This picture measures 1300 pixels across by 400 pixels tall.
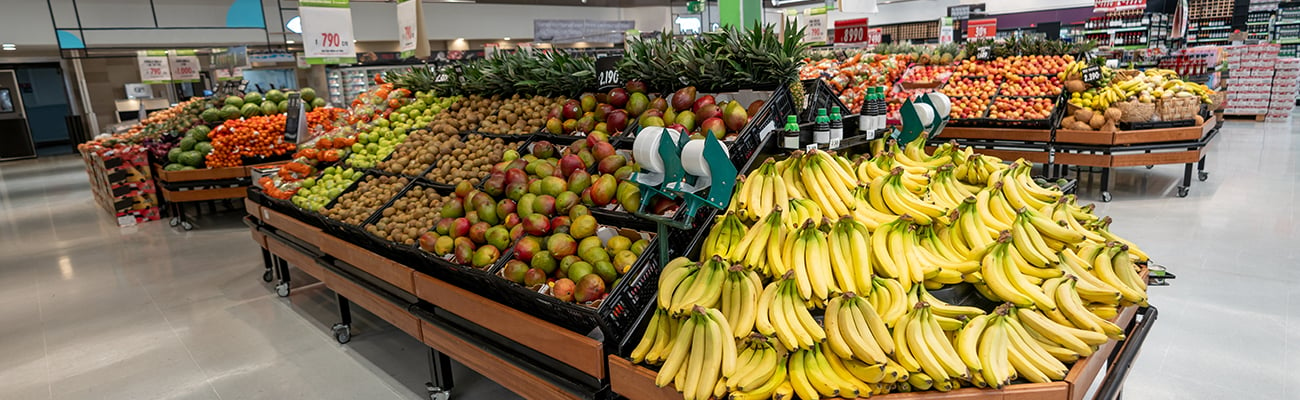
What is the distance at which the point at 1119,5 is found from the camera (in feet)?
30.5

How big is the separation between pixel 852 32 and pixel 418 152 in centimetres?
736

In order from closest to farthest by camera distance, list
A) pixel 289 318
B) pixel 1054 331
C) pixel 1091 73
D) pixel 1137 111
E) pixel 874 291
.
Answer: pixel 1054 331 < pixel 874 291 < pixel 289 318 < pixel 1137 111 < pixel 1091 73

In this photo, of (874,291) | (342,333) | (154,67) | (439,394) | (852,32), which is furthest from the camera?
(154,67)

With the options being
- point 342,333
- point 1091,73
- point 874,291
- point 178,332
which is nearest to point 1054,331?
point 874,291

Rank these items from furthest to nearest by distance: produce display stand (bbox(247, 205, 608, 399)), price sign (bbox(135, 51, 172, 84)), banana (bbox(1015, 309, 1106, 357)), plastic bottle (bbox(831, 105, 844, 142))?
price sign (bbox(135, 51, 172, 84)), plastic bottle (bbox(831, 105, 844, 142)), produce display stand (bbox(247, 205, 608, 399)), banana (bbox(1015, 309, 1106, 357))

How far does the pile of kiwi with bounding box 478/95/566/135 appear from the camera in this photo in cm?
358

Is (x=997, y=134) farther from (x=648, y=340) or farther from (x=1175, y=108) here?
(x=648, y=340)

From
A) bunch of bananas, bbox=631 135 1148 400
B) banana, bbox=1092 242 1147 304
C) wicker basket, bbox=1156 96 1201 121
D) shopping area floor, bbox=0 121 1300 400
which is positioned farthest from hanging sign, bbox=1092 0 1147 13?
banana, bbox=1092 242 1147 304

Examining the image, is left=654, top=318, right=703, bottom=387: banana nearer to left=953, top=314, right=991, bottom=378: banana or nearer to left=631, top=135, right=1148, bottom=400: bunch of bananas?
left=631, top=135, right=1148, bottom=400: bunch of bananas

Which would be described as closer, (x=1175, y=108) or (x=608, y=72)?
(x=608, y=72)

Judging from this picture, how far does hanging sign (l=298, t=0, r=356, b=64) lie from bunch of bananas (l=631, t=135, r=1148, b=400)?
498 cm

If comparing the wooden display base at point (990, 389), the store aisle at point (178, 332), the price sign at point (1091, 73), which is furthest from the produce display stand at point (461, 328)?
the price sign at point (1091, 73)

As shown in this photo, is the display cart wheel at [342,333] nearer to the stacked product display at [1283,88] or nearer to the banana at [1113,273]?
the banana at [1113,273]

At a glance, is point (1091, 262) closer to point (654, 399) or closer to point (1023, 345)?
point (1023, 345)
